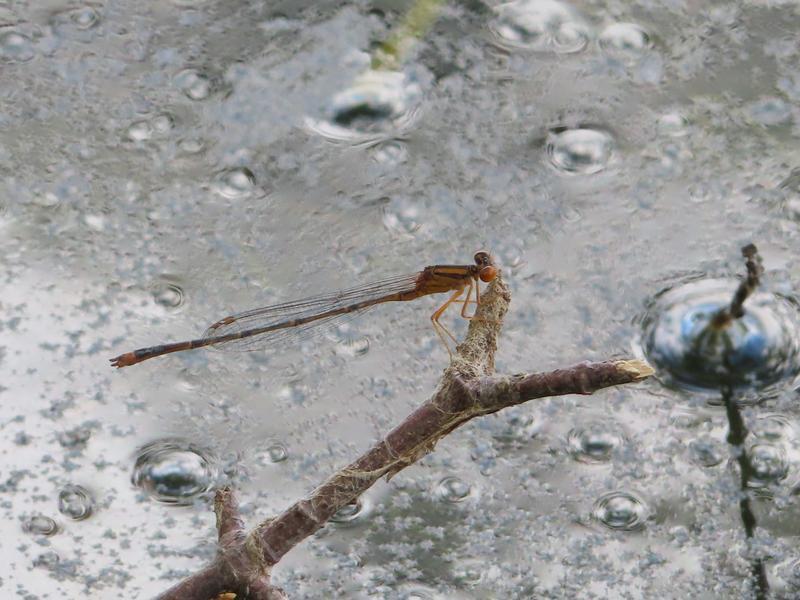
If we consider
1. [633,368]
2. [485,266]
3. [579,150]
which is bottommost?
[579,150]

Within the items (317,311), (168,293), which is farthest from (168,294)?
(317,311)

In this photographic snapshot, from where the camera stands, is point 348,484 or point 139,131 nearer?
point 348,484

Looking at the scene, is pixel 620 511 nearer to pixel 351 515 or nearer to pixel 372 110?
pixel 351 515

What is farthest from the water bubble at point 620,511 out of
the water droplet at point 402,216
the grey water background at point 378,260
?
the water droplet at point 402,216

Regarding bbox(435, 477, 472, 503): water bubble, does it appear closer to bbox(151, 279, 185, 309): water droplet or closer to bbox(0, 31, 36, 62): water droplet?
bbox(151, 279, 185, 309): water droplet

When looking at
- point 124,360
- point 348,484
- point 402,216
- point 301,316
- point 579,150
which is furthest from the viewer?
point 579,150

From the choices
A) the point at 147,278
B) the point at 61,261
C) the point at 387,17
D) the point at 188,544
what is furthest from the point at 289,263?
the point at 387,17
